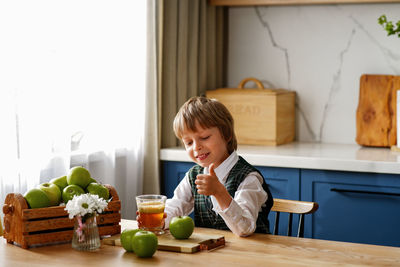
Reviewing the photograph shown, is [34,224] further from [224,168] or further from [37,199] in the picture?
[224,168]

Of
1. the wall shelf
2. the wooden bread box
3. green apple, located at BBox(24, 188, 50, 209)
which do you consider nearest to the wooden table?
green apple, located at BBox(24, 188, 50, 209)

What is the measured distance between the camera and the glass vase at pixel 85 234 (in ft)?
5.26

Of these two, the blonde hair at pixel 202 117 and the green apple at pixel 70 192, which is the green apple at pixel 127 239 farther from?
the blonde hair at pixel 202 117

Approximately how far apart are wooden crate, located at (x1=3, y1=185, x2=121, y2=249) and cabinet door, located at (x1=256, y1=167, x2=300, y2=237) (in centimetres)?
131

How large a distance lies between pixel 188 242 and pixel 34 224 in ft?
1.37

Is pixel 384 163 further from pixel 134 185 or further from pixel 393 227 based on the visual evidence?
pixel 134 185

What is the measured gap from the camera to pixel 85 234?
1.61 meters

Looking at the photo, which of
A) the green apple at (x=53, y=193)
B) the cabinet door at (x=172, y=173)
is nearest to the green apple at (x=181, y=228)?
the green apple at (x=53, y=193)

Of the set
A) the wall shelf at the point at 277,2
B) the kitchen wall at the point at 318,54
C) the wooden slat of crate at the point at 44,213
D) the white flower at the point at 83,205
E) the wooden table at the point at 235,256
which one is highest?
the wall shelf at the point at 277,2

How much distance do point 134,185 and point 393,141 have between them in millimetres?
1373

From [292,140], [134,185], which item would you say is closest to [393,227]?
[292,140]

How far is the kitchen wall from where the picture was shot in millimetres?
3340

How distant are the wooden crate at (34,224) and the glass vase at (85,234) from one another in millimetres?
83

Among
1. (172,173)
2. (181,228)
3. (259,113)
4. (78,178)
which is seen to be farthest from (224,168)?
(259,113)
